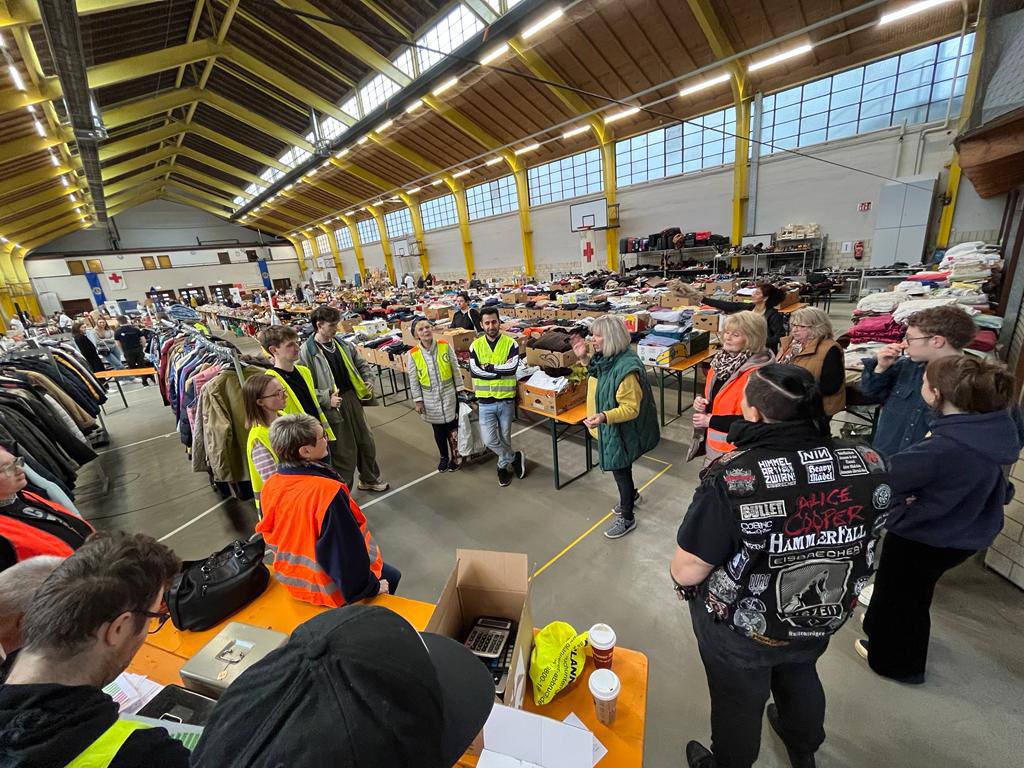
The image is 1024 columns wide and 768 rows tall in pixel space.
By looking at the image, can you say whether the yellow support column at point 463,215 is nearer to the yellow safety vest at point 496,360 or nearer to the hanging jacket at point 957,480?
the yellow safety vest at point 496,360

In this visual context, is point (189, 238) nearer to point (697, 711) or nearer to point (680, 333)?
point (680, 333)

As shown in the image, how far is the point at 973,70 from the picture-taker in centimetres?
813

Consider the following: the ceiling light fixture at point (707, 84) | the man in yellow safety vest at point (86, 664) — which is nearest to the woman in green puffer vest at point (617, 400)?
the man in yellow safety vest at point (86, 664)

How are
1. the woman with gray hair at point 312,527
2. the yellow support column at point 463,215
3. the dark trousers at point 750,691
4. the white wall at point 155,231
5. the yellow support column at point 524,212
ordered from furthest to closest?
the white wall at point 155,231
the yellow support column at point 463,215
the yellow support column at point 524,212
the woman with gray hair at point 312,527
the dark trousers at point 750,691

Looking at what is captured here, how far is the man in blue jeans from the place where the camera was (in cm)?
373

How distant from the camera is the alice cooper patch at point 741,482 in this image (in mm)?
1059

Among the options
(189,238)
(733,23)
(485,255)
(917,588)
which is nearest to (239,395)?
(917,588)

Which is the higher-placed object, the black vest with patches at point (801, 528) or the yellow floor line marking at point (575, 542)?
the black vest with patches at point (801, 528)

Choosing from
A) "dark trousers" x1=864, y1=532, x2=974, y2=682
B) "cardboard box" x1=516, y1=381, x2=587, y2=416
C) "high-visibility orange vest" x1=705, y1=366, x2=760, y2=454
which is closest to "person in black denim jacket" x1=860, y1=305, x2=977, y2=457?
"dark trousers" x1=864, y1=532, x2=974, y2=682

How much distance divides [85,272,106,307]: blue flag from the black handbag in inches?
1332

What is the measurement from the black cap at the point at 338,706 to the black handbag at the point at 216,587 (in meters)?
1.35

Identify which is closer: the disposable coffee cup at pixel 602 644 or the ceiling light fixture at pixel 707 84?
the disposable coffee cup at pixel 602 644

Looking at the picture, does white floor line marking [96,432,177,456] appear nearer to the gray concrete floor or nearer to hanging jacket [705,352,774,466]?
the gray concrete floor

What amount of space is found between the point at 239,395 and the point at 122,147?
1973 centimetres
